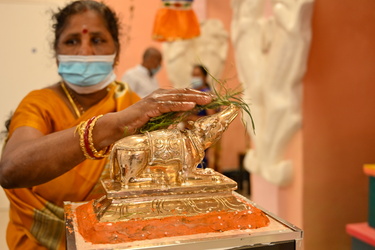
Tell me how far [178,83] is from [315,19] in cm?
331

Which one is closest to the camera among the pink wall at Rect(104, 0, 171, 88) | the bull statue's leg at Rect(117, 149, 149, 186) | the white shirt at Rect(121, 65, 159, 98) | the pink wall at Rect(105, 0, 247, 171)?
the bull statue's leg at Rect(117, 149, 149, 186)

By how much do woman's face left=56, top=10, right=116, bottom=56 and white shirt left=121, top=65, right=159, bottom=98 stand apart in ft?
11.3

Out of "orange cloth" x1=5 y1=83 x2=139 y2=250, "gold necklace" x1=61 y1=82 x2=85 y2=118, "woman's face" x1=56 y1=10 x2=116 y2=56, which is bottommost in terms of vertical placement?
"orange cloth" x1=5 y1=83 x2=139 y2=250

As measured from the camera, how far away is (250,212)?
43.8 inches

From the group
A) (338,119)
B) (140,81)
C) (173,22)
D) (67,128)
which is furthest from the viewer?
(140,81)

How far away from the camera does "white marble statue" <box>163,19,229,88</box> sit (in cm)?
567

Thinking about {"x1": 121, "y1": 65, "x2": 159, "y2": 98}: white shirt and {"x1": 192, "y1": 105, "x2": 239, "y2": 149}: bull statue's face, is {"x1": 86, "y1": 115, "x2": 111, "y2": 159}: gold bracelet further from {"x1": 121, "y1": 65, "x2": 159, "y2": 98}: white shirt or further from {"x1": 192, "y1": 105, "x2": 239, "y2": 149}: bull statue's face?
{"x1": 121, "y1": 65, "x2": 159, "y2": 98}: white shirt

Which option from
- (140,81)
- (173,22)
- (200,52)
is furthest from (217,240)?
(200,52)

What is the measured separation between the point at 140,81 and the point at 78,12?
358 centimetres

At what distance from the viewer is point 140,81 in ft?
16.8

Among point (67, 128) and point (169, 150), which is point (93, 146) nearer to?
point (169, 150)

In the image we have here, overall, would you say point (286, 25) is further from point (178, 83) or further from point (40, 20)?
point (178, 83)

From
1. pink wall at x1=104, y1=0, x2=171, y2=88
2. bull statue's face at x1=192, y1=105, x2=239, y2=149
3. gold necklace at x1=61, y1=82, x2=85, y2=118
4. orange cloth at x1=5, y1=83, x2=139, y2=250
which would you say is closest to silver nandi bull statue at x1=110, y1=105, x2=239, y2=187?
bull statue's face at x1=192, y1=105, x2=239, y2=149

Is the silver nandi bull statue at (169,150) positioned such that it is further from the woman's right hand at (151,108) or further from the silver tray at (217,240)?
the silver tray at (217,240)
